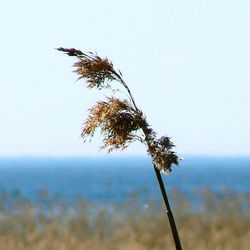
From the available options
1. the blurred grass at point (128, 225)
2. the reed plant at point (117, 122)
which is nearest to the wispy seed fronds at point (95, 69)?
the reed plant at point (117, 122)

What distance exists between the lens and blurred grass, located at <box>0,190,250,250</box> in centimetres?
1167

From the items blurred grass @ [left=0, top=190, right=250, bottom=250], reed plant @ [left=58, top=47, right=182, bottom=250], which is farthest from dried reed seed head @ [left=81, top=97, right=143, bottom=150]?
blurred grass @ [left=0, top=190, right=250, bottom=250]

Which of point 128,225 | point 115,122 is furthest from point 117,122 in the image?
point 128,225

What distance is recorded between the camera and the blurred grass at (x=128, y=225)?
11.7 metres

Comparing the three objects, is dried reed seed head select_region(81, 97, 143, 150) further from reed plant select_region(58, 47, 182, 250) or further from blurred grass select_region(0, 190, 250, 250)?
blurred grass select_region(0, 190, 250, 250)

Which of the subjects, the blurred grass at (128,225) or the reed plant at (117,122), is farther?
the blurred grass at (128,225)

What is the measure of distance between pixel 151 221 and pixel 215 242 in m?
0.88

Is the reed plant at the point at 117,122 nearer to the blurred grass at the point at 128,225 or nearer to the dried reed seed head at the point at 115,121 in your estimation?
the dried reed seed head at the point at 115,121

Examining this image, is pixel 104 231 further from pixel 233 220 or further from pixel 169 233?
pixel 233 220

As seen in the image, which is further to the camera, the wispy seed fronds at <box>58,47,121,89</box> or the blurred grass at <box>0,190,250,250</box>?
the blurred grass at <box>0,190,250,250</box>

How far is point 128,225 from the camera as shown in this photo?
11930 millimetres

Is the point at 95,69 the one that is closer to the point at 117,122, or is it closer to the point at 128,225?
the point at 117,122

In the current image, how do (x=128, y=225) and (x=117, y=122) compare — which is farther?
(x=128, y=225)

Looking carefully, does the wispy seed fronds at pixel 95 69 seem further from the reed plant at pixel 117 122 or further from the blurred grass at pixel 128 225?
the blurred grass at pixel 128 225
